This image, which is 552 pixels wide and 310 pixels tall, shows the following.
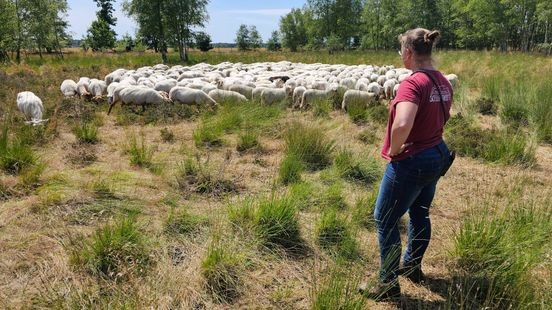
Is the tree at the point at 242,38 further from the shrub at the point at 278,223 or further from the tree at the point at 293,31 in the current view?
the shrub at the point at 278,223

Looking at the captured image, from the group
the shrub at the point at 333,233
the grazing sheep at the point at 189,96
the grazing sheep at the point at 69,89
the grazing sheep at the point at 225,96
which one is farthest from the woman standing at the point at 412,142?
the grazing sheep at the point at 69,89

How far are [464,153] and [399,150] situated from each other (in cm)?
552

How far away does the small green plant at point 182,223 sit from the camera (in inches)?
169

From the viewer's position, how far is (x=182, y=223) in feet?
14.5

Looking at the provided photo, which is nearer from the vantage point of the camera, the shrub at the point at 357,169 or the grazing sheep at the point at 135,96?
the shrub at the point at 357,169

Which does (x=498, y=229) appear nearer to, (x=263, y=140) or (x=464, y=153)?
(x=464, y=153)

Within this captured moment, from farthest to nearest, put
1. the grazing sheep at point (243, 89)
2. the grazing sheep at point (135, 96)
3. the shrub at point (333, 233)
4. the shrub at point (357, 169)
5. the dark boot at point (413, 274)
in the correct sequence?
the grazing sheep at point (243, 89)
the grazing sheep at point (135, 96)
the shrub at point (357, 169)
the shrub at point (333, 233)
the dark boot at point (413, 274)

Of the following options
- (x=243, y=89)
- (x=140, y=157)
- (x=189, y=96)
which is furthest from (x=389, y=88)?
(x=140, y=157)

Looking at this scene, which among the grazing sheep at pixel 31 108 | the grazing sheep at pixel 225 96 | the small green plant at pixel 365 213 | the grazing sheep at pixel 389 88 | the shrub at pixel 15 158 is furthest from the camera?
the grazing sheep at pixel 389 88

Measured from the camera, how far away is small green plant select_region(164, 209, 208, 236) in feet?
14.1

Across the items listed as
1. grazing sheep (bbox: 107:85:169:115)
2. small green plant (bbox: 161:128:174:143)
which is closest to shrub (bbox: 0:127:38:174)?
A: small green plant (bbox: 161:128:174:143)

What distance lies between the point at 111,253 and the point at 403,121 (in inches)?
110

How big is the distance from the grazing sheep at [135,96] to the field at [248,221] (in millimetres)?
2367

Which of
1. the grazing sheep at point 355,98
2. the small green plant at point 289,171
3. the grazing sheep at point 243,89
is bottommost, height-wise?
the small green plant at point 289,171
